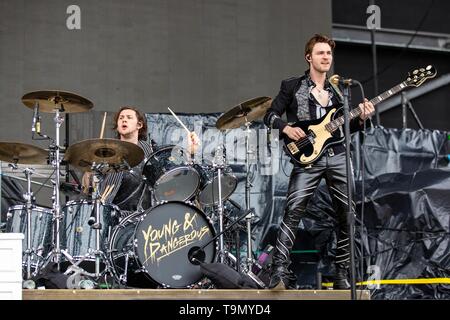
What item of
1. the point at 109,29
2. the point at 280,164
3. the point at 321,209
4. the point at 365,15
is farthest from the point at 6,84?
the point at 365,15

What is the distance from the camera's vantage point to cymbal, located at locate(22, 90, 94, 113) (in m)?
8.52

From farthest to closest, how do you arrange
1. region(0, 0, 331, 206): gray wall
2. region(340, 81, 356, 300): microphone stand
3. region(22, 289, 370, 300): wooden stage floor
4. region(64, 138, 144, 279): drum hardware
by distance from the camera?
1. region(0, 0, 331, 206): gray wall
2. region(64, 138, 144, 279): drum hardware
3. region(22, 289, 370, 300): wooden stage floor
4. region(340, 81, 356, 300): microphone stand

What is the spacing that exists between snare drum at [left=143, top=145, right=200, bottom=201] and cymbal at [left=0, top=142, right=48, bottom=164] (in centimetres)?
100

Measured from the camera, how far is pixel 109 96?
11.7 metres

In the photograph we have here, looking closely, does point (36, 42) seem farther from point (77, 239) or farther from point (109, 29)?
point (77, 239)

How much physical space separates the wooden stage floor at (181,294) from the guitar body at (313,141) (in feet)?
3.88

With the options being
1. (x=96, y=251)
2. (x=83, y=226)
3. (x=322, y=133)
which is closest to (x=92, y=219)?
(x=83, y=226)

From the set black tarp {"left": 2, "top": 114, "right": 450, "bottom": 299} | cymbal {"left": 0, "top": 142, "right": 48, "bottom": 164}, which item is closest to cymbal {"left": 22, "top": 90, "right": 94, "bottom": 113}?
cymbal {"left": 0, "top": 142, "right": 48, "bottom": 164}

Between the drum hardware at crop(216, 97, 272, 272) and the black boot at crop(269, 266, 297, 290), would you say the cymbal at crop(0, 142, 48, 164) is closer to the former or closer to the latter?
the drum hardware at crop(216, 97, 272, 272)

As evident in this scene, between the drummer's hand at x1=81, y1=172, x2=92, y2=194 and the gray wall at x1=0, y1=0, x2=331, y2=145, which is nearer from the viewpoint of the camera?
the drummer's hand at x1=81, y1=172, x2=92, y2=194

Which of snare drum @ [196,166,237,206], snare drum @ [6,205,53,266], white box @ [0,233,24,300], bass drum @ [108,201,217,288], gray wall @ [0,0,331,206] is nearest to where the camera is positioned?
white box @ [0,233,24,300]

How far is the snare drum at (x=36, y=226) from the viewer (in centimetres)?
831

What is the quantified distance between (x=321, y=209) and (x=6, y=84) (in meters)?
4.22

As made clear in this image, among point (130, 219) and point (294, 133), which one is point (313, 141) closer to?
point (294, 133)
